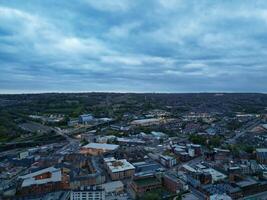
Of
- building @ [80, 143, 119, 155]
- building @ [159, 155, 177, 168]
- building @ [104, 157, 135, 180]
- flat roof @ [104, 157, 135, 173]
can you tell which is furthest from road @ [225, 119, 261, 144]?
building @ [104, 157, 135, 180]

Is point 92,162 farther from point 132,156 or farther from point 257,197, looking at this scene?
point 257,197

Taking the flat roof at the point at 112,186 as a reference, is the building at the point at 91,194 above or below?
above

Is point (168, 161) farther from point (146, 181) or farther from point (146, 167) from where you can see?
point (146, 181)

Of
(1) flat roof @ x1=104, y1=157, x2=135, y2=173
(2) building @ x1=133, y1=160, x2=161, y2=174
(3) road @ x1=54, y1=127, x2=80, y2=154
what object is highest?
(1) flat roof @ x1=104, y1=157, x2=135, y2=173

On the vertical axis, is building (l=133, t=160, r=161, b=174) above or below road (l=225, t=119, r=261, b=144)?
below

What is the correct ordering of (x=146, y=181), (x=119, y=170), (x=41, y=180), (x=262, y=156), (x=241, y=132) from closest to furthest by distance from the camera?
(x=146, y=181), (x=41, y=180), (x=119, y=170), (x=262, y=156), (x=241, y=132)

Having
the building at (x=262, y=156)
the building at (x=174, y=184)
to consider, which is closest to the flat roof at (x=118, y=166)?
the building at (x=174, y=184)

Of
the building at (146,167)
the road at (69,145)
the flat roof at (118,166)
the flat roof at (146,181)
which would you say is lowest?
the road at (69,145)

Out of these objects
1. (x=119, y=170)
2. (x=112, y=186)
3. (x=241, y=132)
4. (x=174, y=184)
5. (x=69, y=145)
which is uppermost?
(x=241, y=132)

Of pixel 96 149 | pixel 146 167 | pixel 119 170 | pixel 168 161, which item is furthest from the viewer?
pixel 96 149

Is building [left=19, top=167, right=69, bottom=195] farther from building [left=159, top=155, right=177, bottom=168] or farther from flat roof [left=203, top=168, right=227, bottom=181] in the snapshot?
flat roof [left=203, top=168, right=227, bottom=181]

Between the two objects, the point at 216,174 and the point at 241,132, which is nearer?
the point at 216,174

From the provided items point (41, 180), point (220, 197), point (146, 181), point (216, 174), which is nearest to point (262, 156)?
point (216, 174)

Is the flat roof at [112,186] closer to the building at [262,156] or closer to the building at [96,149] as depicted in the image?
the building at [96,149]
